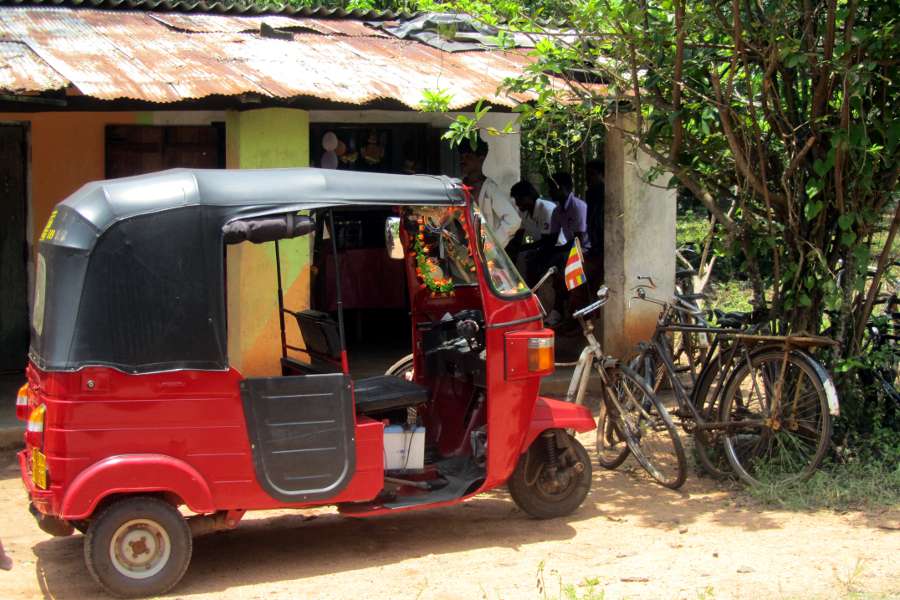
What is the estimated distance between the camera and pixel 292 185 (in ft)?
17.3

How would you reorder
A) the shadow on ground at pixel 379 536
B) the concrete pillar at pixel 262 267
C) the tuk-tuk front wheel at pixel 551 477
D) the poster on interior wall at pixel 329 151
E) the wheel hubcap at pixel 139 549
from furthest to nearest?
the poster on interior wall at pixel 329 151, the concrete pillar at pixel 262 267, the tuk-tuk front wheel at pixel 551 477, the shadow on ground at pixel 379 536, the wheel hubcap at pixel 139 549

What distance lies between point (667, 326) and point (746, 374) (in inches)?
24.1

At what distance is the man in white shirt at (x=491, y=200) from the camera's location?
1004cm

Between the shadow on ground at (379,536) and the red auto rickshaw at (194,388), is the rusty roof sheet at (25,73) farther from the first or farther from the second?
the shadow on ground at (379,536)

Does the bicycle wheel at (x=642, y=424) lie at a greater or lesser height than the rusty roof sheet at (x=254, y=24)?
lesser

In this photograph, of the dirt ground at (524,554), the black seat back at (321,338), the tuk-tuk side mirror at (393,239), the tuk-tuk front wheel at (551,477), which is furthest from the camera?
the tuk-tuk side mirror at (393,239)

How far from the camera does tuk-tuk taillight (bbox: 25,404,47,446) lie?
194 inches

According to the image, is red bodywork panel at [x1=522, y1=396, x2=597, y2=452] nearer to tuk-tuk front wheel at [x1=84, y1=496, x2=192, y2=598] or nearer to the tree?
the tree

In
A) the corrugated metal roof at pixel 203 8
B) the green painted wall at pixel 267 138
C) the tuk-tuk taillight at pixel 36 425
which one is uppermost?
the corrugated metal roof at pixel 203 8

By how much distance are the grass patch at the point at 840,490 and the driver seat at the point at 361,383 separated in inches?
85.7

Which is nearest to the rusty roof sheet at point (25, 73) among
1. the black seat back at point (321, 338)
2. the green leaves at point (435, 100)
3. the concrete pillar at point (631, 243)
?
the green leaves at point (435, 100)

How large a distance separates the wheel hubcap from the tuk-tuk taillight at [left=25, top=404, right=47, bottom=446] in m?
0.55

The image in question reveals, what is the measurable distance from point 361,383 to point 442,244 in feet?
2.96

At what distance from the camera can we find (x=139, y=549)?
503cm
